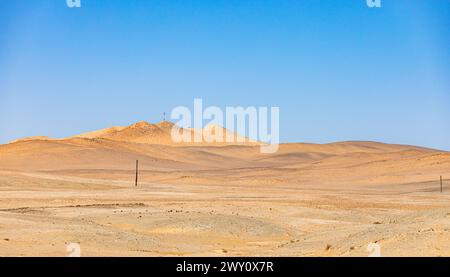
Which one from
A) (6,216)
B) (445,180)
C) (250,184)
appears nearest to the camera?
(6,216)

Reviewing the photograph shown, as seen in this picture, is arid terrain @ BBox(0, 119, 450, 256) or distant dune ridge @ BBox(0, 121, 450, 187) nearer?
arid terrain @ BBox(0, 119, 450, 256)

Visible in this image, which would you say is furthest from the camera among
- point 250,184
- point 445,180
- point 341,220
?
point 250,184

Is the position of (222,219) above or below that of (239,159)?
above

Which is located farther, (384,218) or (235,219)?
(384,218)

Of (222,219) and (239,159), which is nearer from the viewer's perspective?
(222,219)

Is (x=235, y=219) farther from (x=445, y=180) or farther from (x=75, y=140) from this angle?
(x=75, y=140)

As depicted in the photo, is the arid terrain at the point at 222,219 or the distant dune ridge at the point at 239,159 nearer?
the arid terrain at the point at 222,219

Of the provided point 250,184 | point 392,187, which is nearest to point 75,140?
point 250,184
